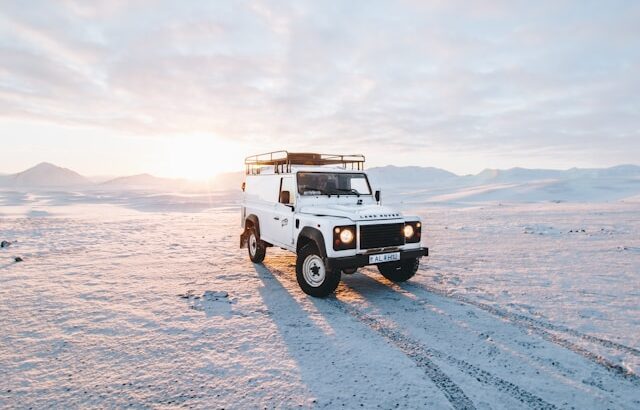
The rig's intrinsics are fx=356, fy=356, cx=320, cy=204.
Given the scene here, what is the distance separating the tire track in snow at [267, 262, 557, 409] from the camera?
11.1 feet

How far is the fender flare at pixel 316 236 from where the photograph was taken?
5.98 metres

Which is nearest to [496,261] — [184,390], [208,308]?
[208,308]

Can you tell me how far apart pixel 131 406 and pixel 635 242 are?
45.9 ft

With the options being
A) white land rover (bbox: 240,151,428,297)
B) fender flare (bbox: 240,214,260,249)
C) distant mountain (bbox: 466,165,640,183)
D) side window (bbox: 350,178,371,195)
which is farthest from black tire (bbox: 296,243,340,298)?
distant mountain (bbox: 466,165,640,183)

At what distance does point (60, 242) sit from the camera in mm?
11414

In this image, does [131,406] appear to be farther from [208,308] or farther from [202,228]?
[202,228]

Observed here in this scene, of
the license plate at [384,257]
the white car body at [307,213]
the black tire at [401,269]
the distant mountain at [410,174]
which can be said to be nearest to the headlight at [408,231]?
the white car body at [307,213]

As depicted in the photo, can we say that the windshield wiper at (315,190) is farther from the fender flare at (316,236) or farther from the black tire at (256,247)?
the black tire at (256,247)

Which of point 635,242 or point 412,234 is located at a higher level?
point 412,234

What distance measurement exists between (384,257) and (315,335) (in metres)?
2.02

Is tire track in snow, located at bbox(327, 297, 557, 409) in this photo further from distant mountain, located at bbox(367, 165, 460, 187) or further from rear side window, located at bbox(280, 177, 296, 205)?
distant mountain, located at bbox(367, 165, 460, 187)

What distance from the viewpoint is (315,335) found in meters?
4.77

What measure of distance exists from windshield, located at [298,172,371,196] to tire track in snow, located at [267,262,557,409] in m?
3.02

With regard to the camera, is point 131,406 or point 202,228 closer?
point 131,406
